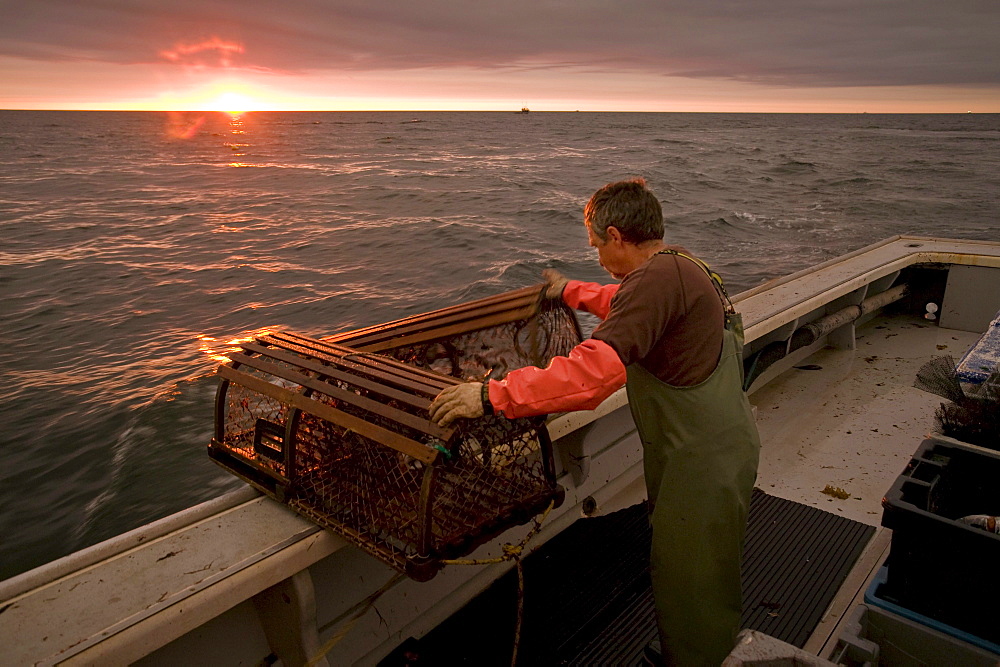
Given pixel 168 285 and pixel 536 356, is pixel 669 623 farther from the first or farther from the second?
pixel 168 285

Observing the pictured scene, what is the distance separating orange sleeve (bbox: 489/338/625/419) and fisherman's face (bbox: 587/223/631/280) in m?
0.46

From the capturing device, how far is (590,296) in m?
2.55

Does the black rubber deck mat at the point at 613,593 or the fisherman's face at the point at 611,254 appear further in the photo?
the black rubber deck mat at the point at 613,593

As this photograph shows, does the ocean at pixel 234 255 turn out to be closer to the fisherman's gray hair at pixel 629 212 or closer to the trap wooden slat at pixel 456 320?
the trap wooden slat at pixel 456 320

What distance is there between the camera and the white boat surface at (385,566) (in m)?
1.77

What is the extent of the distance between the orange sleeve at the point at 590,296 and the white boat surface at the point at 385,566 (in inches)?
25.7

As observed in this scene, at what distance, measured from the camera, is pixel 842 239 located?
2027 centimetres

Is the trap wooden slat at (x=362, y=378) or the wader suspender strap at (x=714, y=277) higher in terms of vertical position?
the wader suspender strap at (x=714, y=277)

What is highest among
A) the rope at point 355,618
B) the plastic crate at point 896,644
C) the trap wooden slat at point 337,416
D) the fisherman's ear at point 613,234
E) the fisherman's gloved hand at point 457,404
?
the fisherman's ear at point 613,234

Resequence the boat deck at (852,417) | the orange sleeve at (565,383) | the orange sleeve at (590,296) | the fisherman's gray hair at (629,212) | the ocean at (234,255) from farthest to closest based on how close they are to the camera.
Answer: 1. the ocean at (234,255)
2. the boat deck at (852,417)
3. the orange sleeve at (590,296)
4. the fisherman's gray hair at (629,212)
5. the orange sleeve at (565,383)

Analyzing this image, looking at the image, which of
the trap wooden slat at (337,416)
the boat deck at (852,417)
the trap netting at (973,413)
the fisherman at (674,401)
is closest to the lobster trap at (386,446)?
the trap wooden slat at (337,416)

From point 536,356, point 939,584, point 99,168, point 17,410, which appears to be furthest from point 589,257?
point 99,168

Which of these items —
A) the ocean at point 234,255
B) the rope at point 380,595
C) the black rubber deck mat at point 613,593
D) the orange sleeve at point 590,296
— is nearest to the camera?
the rope at point 380,595

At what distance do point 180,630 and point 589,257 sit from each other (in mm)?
15605
